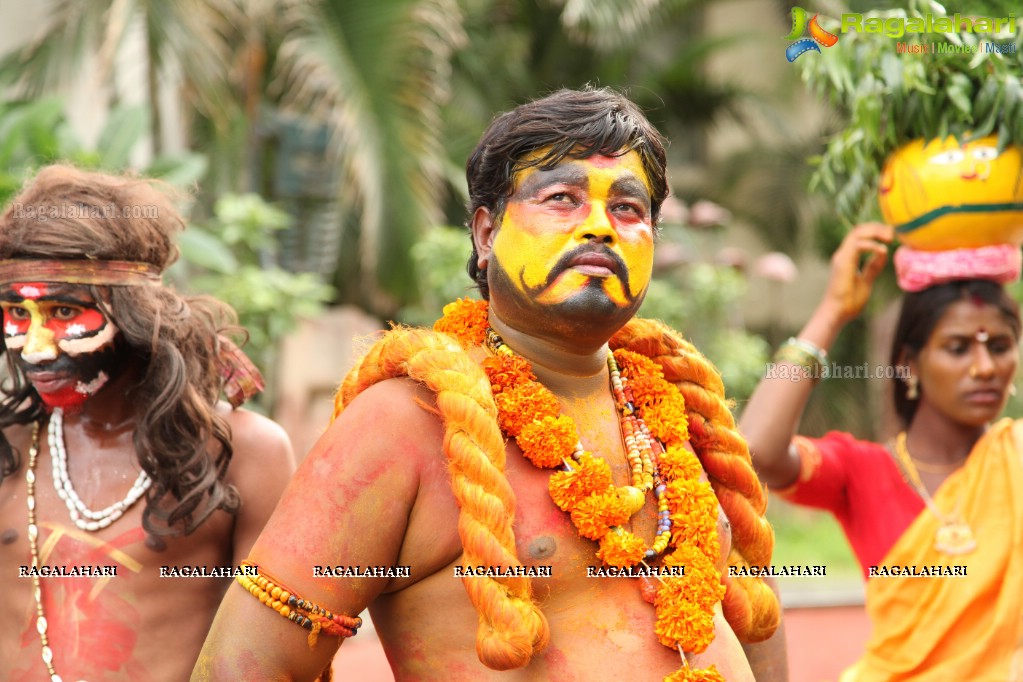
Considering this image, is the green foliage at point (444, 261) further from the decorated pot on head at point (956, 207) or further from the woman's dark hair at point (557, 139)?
the woman's dark hair at point (557, 139)

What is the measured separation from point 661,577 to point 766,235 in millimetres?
12070

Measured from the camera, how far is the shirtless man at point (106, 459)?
10.9 ft

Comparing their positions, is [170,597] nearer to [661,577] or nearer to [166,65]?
[661,577]

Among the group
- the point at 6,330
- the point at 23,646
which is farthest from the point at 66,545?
the point at 6,330

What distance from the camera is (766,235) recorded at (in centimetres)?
1434

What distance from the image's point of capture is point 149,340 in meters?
3.47

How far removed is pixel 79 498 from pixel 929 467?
10.1 ft

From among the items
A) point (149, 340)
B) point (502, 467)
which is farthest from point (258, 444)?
point (502, 467)

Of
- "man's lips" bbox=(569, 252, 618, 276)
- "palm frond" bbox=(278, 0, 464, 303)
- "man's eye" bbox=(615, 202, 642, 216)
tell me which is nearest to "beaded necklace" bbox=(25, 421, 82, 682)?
"man's lips" bbox=(569, 252, 618, 276)

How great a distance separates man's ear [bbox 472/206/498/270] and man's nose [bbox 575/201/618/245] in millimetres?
249

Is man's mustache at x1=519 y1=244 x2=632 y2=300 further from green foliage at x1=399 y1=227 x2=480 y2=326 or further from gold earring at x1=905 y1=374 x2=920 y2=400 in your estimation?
green foliage at x1=399 y1=227 x2=480 y2=326

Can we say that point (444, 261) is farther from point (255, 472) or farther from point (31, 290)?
point (31, 290)

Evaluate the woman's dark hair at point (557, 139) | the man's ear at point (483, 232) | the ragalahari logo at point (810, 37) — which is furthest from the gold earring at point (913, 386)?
the man's ear at point (483, 232)

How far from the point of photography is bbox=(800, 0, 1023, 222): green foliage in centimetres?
413
